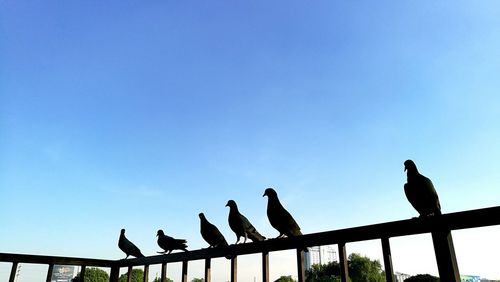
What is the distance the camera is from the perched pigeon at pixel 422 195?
2.43 m

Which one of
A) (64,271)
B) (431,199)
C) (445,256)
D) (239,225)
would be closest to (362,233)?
(445,256)

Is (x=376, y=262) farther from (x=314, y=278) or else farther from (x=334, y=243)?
(x=334, y=243)

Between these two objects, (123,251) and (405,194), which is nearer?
(405,194)

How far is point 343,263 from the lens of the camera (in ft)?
6.50

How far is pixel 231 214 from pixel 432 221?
3021mm

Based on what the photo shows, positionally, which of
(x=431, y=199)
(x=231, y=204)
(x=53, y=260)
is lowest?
(x=53, y=260)

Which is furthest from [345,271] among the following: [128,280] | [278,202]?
[128,280]

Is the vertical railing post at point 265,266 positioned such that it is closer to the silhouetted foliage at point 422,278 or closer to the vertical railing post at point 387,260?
the vertical railing post at point 387,260

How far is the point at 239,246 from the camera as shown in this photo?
105 inches

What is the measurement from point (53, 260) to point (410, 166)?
390 centimetres

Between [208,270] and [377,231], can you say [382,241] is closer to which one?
[377,231]

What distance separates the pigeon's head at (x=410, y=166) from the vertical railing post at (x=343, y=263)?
4.64 ft

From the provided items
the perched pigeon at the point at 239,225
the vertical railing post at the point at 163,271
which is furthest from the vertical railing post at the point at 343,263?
the perched pigeon at the point at 239,225

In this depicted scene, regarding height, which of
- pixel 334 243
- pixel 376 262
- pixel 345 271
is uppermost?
pixel 376 262
